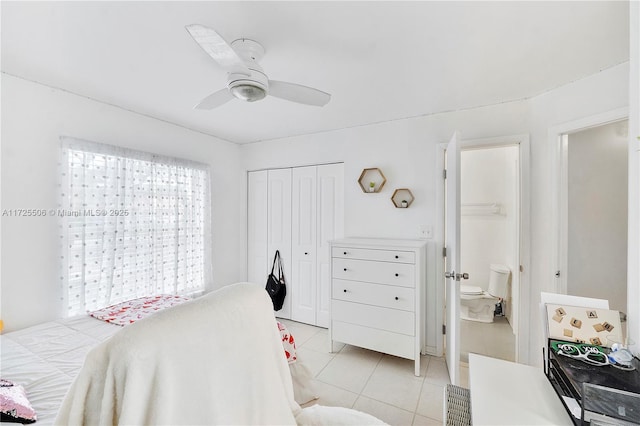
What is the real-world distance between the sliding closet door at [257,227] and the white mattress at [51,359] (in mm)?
1872

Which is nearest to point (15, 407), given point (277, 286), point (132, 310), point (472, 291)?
point (132, 310)

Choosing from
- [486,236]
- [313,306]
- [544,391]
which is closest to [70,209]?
[313,306]

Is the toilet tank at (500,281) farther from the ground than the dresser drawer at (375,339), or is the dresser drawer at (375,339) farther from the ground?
the toilet tank at (500,281)

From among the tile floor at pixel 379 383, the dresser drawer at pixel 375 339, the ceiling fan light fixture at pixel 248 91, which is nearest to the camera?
the ceiling fan light fixture at pixel 248 91

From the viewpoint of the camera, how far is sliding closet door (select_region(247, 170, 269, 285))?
3705 mm

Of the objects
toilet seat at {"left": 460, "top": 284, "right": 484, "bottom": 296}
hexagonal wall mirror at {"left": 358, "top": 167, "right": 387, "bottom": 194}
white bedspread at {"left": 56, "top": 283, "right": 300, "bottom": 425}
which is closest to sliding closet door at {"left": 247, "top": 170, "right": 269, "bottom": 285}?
hexagonal wall mirror at {"left": 358, "top": 167, "right": 387, "bottom": 194}

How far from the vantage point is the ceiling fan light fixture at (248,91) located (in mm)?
1469

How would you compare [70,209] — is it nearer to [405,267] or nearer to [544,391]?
[405,267]

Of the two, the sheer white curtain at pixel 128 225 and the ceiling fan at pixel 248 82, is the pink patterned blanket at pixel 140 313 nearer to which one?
the sheer white curtain at pixel 128 225

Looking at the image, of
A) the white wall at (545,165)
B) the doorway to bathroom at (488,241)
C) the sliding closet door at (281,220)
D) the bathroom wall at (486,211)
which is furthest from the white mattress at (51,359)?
the bathroom wall at (486,211)

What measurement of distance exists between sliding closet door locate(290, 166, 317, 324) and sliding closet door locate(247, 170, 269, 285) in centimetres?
48

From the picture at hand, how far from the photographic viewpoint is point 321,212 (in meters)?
3.28

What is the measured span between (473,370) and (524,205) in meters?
1.68

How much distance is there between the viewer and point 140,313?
2086 millimetres
